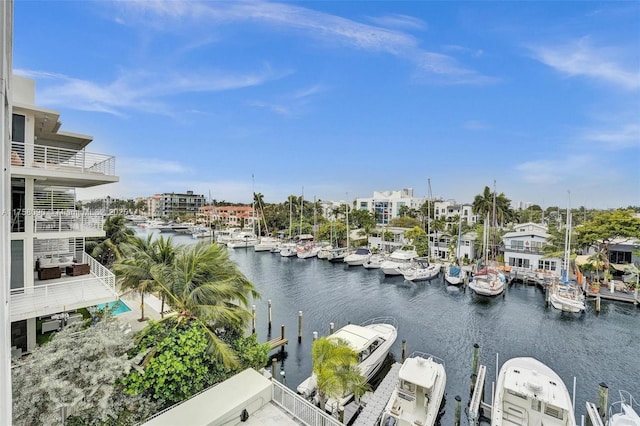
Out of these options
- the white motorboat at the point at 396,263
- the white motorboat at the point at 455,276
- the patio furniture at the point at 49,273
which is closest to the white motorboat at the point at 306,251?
the white motorboat at the point at 396,263

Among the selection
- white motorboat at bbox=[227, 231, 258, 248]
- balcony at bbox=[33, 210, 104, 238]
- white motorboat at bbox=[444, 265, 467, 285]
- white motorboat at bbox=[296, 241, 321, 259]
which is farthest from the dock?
white motorboat at bbox=[227, 231, 258, 248]

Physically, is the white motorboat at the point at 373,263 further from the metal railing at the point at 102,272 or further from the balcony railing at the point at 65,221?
the balcony railing at the point at 65,221

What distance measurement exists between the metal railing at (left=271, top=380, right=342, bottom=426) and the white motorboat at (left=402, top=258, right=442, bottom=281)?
26117 millimetres

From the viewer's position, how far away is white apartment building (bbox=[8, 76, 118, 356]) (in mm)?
10008

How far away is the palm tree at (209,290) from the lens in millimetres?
9719

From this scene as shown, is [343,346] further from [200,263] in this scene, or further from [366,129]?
[366,129]

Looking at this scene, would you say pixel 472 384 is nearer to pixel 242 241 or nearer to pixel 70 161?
pixel 70 161

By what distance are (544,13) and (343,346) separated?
59.8 feet

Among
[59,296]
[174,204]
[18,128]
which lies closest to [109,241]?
[18,128]

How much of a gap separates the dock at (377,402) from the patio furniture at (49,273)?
13762mm

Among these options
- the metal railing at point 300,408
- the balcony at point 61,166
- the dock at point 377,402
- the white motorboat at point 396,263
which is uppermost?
the balcony at point 61,166

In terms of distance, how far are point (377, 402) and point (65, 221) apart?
15787mm

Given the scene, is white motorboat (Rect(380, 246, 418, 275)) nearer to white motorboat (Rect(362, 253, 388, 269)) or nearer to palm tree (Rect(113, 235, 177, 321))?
white motorboat (Rect(362, 253, 388, 269))

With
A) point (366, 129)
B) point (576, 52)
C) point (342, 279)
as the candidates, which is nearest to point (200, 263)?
point (576, 52)
